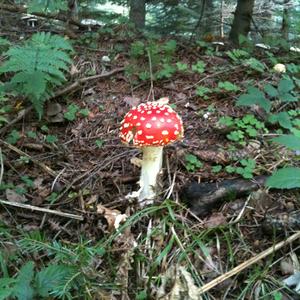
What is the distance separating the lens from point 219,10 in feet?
30.6

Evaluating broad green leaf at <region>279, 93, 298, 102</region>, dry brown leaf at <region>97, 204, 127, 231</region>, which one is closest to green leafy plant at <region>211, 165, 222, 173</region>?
dry brown leaf at <region>97, 204, 127, 231</region>

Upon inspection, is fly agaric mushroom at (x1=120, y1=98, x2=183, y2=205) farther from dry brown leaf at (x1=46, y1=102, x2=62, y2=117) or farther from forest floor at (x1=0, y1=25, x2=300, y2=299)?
dry brown leaf at (x1=46, y1=102, x2=62, y2=117)

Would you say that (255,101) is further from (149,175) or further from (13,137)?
(13,137)

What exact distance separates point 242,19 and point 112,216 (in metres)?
4.07

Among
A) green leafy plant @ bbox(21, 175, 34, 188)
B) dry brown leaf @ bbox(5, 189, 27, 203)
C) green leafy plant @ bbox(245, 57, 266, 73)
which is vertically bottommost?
dry brown leaf @ bbox(5, 189, 27, 203)

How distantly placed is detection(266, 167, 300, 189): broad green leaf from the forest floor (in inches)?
27.3

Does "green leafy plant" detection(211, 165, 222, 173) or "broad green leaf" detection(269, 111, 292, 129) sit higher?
"broad green leaf" detection(269, 111, 292, 129)

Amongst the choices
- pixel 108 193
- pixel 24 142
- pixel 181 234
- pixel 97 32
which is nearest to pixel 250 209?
pixel 181 234

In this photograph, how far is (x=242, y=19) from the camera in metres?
5.96

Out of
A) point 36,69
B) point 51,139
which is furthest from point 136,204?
point 36,69

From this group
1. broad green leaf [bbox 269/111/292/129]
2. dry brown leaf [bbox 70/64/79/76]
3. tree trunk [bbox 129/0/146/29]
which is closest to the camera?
broad green leaf [bbox 269/111/292/129]

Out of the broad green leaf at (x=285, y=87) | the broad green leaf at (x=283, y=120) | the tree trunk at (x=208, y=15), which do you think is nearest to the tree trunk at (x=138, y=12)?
the tree trunk at (x=208, y=15)

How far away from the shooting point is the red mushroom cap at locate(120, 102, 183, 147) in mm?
3025

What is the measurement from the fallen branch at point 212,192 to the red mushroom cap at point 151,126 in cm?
45
